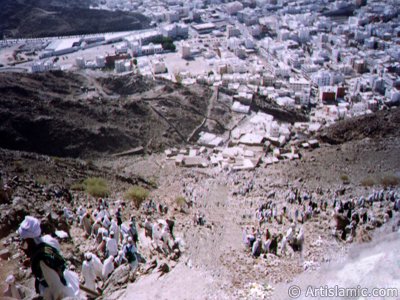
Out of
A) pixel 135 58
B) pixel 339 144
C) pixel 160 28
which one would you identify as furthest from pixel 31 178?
pixel 160 28

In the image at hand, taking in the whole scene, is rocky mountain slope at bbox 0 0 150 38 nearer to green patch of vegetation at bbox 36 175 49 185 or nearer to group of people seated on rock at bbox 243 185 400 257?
green patch of vegetation at bbox 36 175 49 185

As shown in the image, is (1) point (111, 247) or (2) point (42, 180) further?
(2) point (42, 180)

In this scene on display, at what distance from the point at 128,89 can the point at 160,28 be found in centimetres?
3208

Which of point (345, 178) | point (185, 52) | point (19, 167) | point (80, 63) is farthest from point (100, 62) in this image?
point (345, 178)

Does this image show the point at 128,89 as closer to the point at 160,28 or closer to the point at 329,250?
the point at 329,250

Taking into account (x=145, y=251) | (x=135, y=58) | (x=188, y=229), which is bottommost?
(x=135, y=58)

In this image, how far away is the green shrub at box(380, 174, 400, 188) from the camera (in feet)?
59.3

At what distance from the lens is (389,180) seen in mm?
18422

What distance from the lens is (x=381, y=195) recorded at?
15484 millimetres

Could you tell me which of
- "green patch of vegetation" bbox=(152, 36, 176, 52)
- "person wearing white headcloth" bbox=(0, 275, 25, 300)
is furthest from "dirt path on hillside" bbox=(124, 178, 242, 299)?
"green patch of vegetation" bbox=(152, 36, 176, 52)

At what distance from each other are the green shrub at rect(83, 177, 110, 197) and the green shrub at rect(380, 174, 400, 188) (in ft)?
38.8

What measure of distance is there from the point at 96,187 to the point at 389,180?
12740 mm

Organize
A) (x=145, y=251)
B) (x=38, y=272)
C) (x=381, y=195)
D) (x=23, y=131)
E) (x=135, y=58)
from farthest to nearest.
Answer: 1. (x=135, y=58)
2. (x=23, y=131)
3. (x=381, y=195)
4. (x=145, y=251)
5. (x=38, y=272)

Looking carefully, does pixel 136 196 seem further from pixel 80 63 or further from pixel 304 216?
pixel 80 63
